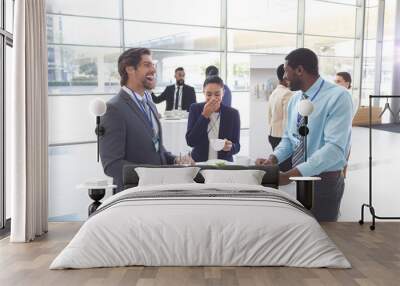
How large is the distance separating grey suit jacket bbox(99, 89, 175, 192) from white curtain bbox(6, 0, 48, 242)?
85cm

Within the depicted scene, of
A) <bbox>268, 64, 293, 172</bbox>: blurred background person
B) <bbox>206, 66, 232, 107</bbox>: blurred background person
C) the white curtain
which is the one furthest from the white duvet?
<bbox>206, 66, 232, 107</bbox>: blurred background person

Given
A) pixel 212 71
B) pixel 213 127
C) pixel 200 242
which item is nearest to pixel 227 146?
pixel 213 127

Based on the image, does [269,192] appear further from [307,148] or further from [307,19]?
[307,19]

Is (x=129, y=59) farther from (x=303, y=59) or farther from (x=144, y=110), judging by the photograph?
(x=303, y=59)

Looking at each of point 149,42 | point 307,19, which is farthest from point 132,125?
point 307,19

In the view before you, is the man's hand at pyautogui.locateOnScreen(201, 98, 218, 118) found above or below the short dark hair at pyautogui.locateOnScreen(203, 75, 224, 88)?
below

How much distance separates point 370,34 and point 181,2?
2399mm

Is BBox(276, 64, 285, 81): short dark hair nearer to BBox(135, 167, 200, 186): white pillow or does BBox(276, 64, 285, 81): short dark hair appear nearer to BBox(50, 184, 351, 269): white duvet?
BBox(135, 167, 200, 186): white pillow

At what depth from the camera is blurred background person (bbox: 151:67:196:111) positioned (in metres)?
6.70

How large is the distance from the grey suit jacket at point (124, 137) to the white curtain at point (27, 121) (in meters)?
0.85

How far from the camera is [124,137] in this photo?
260 inches

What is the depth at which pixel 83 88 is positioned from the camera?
6668mm

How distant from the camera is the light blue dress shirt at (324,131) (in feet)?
21.9

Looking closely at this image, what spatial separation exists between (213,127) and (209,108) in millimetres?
237
